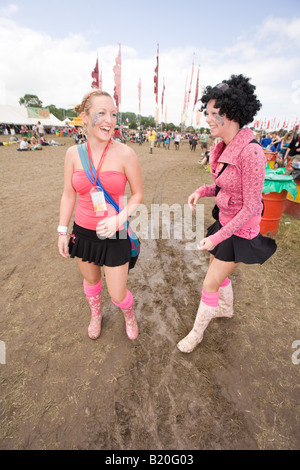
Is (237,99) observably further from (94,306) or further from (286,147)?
(286,147)

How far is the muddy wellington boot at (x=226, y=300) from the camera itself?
2453mm

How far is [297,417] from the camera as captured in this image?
1.77m

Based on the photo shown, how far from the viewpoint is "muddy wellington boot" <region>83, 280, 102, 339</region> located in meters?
2.15

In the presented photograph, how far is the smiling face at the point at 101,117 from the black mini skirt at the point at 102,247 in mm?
748

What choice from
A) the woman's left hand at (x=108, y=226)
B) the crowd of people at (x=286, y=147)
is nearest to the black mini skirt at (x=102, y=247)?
the woman's left hand at (x=108, y=226)

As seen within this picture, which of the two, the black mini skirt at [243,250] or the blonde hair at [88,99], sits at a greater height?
the blonde hair at [88,99]

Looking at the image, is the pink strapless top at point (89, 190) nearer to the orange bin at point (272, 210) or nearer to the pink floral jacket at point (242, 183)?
the pink floral jacket at point (242, 183)

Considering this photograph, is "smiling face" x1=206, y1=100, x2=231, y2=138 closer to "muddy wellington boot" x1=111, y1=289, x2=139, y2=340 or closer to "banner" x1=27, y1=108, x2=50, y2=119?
"muddy wellington boot" x1=111, y1=289, x2=139, y2=340

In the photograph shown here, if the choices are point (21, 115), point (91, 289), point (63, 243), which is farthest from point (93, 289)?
point (21, 115)

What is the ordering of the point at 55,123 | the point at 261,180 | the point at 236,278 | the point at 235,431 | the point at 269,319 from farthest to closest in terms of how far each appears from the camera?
the point at 55,123 < the point at 236,278 < the point at 269,319 < the point at 235,431 < the point at 261,180

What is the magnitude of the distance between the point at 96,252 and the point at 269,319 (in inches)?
89.9

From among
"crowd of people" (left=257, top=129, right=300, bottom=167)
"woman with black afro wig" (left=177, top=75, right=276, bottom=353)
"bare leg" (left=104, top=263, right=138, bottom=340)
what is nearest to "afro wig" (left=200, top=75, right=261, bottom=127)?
"woman with black afro wig" (left=177, top=75, right=276, bottom=353)

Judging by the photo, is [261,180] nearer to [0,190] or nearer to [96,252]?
[96,252]
